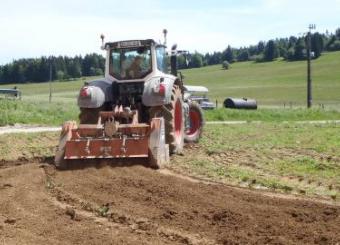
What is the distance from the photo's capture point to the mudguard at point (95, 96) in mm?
12172

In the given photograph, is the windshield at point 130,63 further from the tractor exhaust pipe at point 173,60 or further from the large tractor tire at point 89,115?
the tractor exhaust pipe at point 173,60

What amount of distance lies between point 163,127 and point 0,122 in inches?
573

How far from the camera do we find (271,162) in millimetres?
Result: 12031

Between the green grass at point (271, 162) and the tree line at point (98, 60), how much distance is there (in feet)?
95.9

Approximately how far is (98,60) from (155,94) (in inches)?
2927

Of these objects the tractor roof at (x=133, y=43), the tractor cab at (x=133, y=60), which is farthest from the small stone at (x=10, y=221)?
the tractor roof at (x=133, y=43)

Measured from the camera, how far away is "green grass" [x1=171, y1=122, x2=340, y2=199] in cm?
955

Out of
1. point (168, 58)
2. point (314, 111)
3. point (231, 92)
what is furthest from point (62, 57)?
point (168, 58)

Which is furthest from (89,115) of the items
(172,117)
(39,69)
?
(39,69)

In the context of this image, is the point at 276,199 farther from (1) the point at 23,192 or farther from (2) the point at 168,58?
(2) the point at 168,58

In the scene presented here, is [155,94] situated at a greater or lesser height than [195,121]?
greater

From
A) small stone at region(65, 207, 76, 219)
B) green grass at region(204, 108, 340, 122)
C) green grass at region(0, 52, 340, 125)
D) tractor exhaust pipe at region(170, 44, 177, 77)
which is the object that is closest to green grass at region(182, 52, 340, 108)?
green grass at region(0, 52, 340, 125)

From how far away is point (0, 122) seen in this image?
23922mm

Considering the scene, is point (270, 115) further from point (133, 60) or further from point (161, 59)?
point (133, 60)
